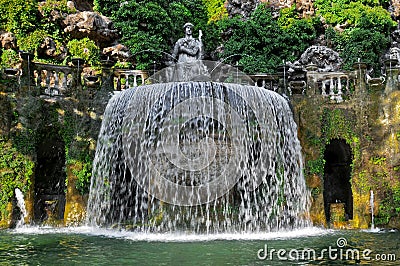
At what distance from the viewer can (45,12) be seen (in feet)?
64.3

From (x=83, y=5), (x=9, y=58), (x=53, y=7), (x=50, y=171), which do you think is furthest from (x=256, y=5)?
(x=50, y=171)

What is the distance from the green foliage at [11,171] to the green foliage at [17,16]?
30.4 feet

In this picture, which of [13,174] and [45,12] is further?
[45,12]

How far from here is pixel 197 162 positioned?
9523 millimetres

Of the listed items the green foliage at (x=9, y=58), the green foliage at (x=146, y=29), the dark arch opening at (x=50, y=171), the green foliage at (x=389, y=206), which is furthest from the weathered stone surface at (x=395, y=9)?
the green foliage at (x=9, y=58)

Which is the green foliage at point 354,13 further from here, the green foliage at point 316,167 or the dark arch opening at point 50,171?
the dark arch opening at point 50,171

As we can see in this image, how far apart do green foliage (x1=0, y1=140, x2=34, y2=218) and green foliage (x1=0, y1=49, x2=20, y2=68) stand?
8059 mm

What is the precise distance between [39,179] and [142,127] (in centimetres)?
575

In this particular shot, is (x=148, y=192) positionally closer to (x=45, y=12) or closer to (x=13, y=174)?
(x=13, y=174)

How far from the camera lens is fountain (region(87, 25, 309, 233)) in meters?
9.55

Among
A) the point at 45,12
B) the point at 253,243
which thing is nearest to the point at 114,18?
the point at 45,12

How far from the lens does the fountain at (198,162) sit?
9.55 m

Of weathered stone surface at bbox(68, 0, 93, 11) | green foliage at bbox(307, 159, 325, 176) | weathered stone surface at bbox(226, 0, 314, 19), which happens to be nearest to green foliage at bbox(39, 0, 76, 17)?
weathered stone surface at bbox(68, 0, 93, 11)

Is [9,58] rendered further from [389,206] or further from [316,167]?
[389,206]
